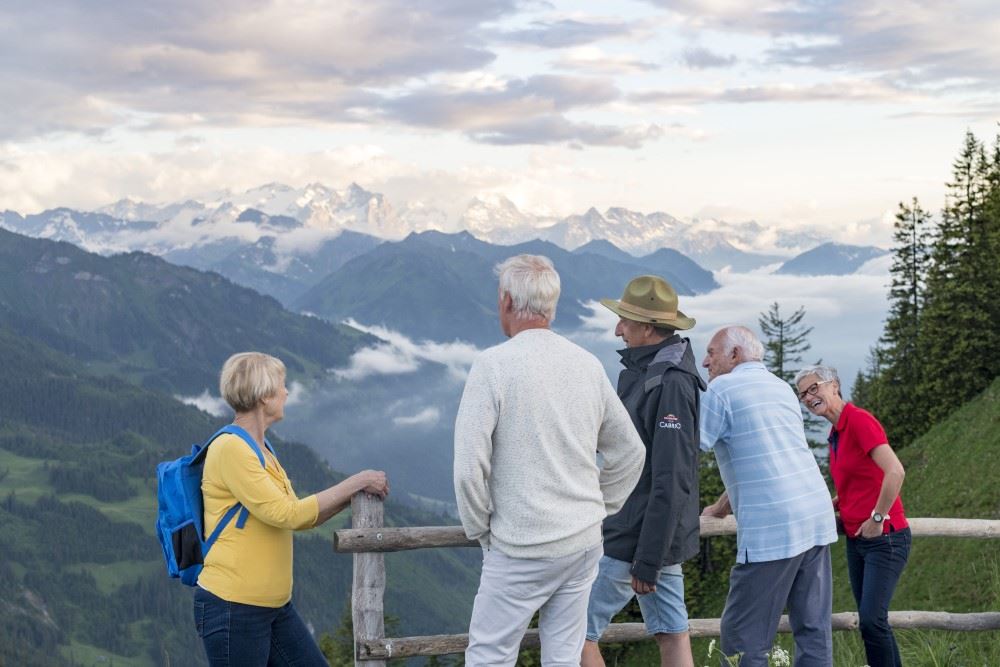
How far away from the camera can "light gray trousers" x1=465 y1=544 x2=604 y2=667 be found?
509cm

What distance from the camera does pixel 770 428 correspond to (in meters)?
6.19

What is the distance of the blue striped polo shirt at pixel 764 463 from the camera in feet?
20.2

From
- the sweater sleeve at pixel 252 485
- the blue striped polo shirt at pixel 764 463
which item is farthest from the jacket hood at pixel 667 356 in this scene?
the sweater sleeve at pixel 252 485

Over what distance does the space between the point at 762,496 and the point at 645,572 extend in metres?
0.96

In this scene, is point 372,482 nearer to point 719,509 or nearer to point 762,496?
point 762,496

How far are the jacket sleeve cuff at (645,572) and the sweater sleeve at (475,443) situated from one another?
129 cm

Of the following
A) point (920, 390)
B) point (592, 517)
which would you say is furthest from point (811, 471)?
point (920, 390)

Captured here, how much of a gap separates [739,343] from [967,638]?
398 cm

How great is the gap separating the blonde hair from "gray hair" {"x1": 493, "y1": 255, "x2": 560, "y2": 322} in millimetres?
1295

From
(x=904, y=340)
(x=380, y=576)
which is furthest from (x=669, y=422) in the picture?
(x=904, y=340)

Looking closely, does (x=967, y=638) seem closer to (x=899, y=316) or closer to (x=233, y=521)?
(x=233, y=521)

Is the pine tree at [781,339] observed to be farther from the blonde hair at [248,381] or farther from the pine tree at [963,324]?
the blonde hair at [248,381]

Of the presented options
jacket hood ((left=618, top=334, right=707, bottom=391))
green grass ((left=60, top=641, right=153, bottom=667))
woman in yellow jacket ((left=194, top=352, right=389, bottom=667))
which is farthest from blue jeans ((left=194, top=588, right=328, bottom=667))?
green grass ((left=60, top=641, right=153, bottom=667))

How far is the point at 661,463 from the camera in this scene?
5875mm
